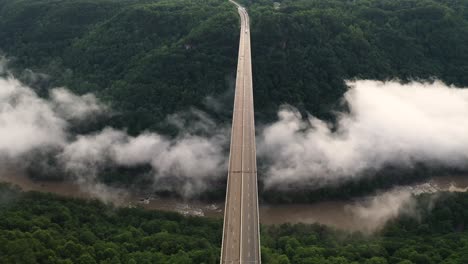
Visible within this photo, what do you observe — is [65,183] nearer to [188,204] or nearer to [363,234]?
[188,204]

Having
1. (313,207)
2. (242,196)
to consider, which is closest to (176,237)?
(242,196)

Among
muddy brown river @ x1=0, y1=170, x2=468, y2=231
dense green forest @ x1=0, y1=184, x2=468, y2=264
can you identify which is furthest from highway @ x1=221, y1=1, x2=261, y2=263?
muddy brown river @ x1=0, y1=170, x2=468, y2=231

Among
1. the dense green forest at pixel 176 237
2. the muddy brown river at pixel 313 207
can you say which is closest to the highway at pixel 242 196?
the dense green forest at pixel 176 237

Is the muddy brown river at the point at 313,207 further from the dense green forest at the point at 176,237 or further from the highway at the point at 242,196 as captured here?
the highway at the point at 242,196

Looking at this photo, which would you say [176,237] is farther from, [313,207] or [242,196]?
[313,207]

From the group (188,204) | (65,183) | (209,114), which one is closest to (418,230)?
A: (188,204)

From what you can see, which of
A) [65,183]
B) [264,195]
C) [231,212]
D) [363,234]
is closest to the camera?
[231,212]
